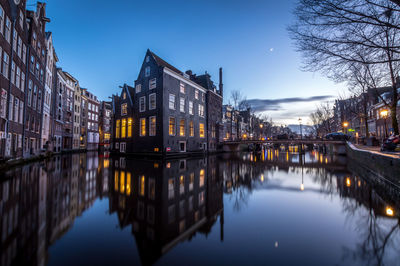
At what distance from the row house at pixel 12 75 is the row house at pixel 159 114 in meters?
15.3

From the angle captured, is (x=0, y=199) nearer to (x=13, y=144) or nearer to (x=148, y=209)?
(x=148, y=209)

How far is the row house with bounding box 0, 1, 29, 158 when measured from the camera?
Answer: 1551 centimetres

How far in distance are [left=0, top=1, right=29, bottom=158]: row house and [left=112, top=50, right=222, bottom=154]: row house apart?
15350mm

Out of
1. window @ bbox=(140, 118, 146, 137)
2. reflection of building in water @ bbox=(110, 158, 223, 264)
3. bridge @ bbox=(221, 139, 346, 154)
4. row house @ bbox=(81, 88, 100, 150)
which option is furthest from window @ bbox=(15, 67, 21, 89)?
row house @ bbox=(81, 88, 100, 150)

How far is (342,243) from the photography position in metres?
3.76

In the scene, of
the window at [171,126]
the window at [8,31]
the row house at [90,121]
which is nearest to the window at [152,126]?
the window at [171,126]

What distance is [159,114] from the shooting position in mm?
29969

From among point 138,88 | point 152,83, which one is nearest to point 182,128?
point 152,83

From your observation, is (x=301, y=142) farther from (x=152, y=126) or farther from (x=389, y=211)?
(x=389, y=211)

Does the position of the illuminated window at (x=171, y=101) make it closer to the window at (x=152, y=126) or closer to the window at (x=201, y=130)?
the window at (x=152, y=126)

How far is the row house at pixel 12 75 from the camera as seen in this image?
1551 centimetres

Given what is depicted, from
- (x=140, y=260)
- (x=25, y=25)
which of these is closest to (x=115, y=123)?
(x=25, y=25)

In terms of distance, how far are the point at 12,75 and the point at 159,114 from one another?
16.6 meters

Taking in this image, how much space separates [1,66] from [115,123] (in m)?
23.8
